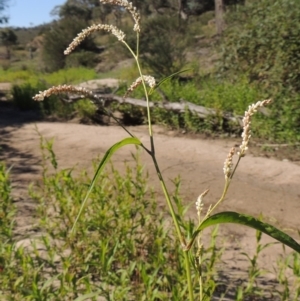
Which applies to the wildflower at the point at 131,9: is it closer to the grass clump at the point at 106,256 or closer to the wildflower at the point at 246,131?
the wildflower at the point at 246,131

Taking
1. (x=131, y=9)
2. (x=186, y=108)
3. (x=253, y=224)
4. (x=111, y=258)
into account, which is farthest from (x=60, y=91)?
(x=186, y=108)

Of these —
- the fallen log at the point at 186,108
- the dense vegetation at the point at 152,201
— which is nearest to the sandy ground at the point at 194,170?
the dense vegetation at the point at 152,201

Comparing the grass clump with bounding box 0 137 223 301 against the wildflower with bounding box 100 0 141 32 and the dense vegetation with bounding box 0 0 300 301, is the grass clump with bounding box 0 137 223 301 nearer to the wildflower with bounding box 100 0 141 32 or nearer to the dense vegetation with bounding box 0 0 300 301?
the dense vegetation with bounding box 0 0 300 301

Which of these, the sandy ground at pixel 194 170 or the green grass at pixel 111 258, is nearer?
the green grass at pixel 111 258

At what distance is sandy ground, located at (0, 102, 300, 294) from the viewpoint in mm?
4164

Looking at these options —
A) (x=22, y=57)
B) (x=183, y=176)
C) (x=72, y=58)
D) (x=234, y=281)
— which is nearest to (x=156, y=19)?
(x=72, y=58)

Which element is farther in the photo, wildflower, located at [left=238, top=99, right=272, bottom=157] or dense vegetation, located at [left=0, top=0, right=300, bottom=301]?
dense vegetation, located at [left=0, top=0, right=300, bottom=301]

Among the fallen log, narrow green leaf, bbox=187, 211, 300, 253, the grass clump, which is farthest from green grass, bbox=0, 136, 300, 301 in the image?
the fallen log

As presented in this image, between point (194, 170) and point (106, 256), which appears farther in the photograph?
point (194, 170)

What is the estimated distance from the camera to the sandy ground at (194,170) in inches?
164

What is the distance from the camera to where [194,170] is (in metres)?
6.11

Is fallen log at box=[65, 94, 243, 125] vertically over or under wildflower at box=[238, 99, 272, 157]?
under

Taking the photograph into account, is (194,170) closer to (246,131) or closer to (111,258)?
(111,258)

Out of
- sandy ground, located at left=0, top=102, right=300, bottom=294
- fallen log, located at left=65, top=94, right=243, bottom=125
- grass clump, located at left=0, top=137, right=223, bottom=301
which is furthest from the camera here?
fallen log, located at left=65, top=94, right=243, bottom=125
